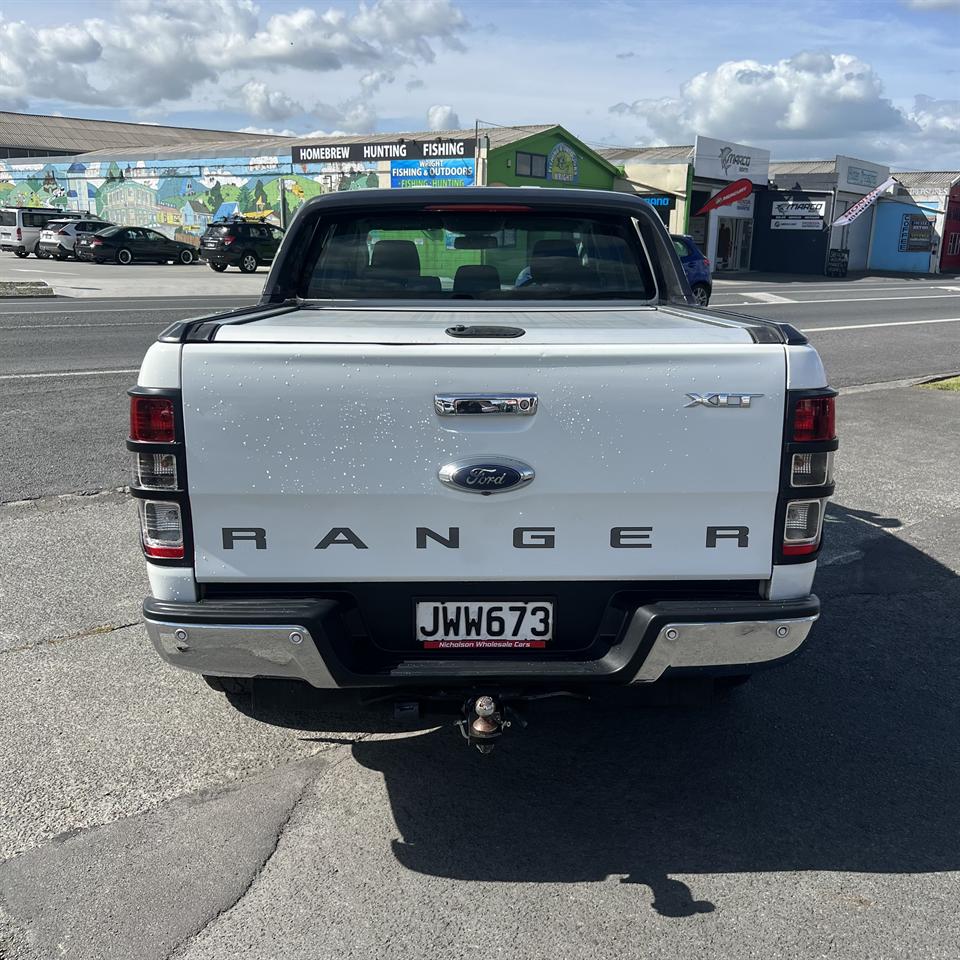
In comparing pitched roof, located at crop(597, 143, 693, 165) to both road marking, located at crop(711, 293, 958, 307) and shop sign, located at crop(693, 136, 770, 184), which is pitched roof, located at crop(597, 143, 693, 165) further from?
road marking, located at crop(711, 293, 958, 307)

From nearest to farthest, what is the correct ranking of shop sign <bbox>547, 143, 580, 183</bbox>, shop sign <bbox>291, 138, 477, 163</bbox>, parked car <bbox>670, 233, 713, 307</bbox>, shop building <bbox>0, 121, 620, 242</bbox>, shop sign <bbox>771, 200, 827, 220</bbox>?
parked car <bbox>670, 233, 713, 307</bbox> < shop sign <bbox>291, 138, 477, 163</bbox> < shop building <bbox>0, 121, 620, 242</bbox> < shop sign <bbox>547, 143, 580, 183</bbox> < shop sign <bbox>771, 200, 827, 220</bbox>

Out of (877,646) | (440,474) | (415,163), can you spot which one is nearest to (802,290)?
(415,163)

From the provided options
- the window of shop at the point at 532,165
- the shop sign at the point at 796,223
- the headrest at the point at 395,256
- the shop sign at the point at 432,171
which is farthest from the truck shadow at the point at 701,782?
the shop sign at the point at 796,223

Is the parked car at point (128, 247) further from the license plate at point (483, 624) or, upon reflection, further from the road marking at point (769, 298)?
the license plate at point (483, 624)

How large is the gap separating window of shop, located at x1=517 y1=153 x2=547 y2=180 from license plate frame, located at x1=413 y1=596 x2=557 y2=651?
36.1 metres

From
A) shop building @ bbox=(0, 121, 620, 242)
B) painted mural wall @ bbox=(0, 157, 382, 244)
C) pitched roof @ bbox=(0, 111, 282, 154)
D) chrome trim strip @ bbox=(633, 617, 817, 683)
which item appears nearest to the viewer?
chrome trim strip @ bbox=(633, 617, 817, 683)

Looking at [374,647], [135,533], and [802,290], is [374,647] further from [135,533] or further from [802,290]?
[802,290]

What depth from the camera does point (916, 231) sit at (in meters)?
54.2

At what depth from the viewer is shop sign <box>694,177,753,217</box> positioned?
42.6 meters

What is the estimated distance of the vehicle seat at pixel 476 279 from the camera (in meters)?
4.70

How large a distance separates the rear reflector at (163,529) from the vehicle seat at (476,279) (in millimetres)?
2260

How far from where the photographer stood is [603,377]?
2.77 m

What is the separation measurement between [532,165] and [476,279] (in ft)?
114

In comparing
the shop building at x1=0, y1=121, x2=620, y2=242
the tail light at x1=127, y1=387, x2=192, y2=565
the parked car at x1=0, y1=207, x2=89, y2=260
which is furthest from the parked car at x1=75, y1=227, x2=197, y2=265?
the tail light at x1=127, y1=387, x2=192, y2=565
